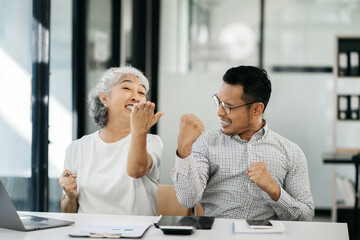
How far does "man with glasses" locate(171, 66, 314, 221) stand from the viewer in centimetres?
214

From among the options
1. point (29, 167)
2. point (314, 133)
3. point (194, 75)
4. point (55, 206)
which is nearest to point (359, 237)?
point (314, 133)

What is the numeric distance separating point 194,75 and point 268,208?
3364 mm

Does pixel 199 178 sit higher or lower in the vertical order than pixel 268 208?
higher

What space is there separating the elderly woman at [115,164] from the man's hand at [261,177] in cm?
45

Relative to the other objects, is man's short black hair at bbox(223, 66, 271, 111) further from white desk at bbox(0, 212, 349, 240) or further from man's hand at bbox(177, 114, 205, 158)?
white desk at bbox(0, 212, 349, 240)

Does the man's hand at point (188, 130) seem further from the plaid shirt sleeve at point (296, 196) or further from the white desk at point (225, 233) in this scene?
the plaid shirt sleeve at point (296, 196)

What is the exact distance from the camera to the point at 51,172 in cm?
313

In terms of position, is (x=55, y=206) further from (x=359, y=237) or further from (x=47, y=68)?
(x=359, y=237)

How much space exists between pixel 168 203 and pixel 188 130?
0.67 m

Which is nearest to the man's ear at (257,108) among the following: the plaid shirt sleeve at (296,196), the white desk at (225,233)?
the plaid shirt sleeve at (296,196)

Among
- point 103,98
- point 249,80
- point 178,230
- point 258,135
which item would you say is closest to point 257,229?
point 178,230

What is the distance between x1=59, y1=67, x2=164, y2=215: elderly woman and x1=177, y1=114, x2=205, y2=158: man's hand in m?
0.24

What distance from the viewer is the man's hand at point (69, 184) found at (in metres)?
2.20

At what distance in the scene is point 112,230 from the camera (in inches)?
65.0
